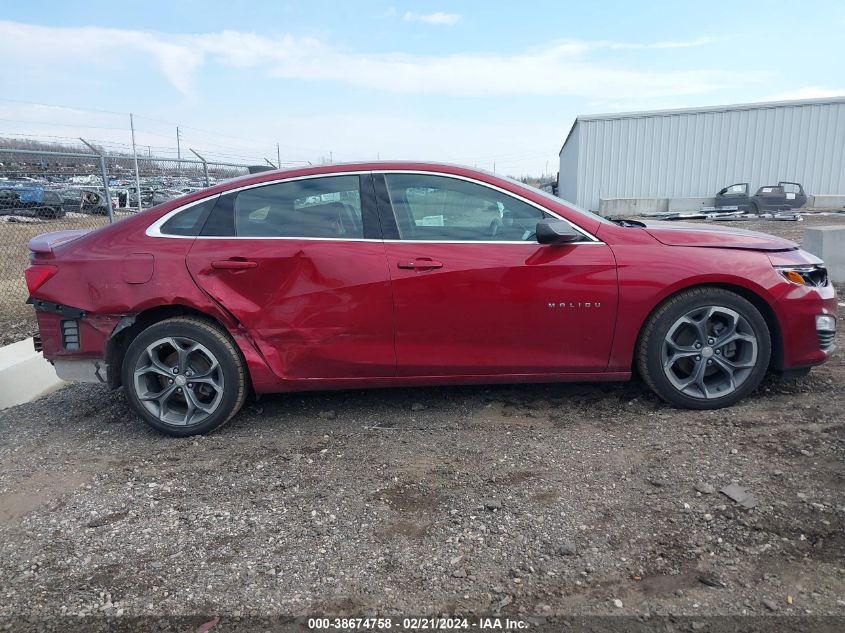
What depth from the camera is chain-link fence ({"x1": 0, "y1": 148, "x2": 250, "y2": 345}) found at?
6793 millimetres

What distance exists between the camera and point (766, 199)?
22.9m

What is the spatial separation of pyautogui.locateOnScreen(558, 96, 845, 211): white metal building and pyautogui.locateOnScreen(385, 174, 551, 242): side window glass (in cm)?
2541

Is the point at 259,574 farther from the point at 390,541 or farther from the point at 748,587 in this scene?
the point at 748,587

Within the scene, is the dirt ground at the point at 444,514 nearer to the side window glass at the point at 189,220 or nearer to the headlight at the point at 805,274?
the headlight at the point at 805,274

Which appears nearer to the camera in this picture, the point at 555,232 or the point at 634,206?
the point at 555,232

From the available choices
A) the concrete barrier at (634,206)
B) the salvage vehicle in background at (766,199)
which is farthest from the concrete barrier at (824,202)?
the concrete barrier at (634,206)

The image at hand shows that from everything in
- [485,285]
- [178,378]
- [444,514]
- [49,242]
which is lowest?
[444,514]

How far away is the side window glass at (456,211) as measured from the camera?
12.0ft

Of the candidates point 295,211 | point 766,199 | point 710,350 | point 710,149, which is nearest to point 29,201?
point 295,211

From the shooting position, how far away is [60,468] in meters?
3.45

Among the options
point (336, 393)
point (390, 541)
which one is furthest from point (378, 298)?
point (390, 541)

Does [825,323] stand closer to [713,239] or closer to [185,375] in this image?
[713,239]

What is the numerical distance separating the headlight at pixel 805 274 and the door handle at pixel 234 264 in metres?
3.17

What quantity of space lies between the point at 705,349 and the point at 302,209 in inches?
102
